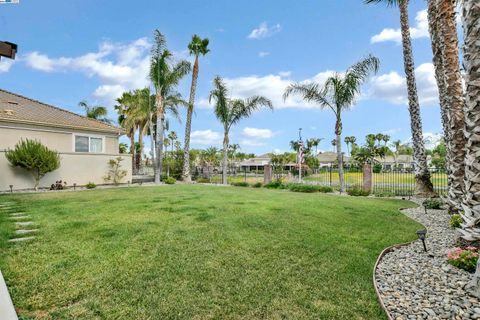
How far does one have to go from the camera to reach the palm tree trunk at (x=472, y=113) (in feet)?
12.2

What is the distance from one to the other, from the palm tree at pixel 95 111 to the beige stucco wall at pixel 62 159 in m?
18.9

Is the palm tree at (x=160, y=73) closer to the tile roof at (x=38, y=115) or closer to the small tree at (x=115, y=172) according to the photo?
the small tree at (x=115, y=172)

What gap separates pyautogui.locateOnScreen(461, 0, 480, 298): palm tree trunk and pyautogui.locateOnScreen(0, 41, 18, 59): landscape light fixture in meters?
6.78

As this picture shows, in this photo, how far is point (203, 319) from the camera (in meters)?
2.54

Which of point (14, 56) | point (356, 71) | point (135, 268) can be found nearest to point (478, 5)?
point (135, 268)

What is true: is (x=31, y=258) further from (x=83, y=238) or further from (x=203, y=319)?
(x=203, y=319)

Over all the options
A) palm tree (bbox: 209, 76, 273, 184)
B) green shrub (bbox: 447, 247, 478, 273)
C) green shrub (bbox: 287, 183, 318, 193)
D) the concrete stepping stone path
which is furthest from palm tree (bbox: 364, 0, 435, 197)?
the concrete stepping stone path

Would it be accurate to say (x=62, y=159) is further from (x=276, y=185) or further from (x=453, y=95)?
(x=453, y=95)

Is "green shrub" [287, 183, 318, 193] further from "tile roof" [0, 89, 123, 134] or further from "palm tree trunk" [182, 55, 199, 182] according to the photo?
"tile roof" [0, 89, 123, 134]

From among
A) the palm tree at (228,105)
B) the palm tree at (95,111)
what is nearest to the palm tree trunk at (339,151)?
the palm tree at (228,105)

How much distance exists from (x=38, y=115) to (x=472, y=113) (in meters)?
19.0

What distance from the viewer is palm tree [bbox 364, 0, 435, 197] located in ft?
40.6

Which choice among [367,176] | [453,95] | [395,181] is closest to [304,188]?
[367,176]

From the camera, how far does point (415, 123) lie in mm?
12570
